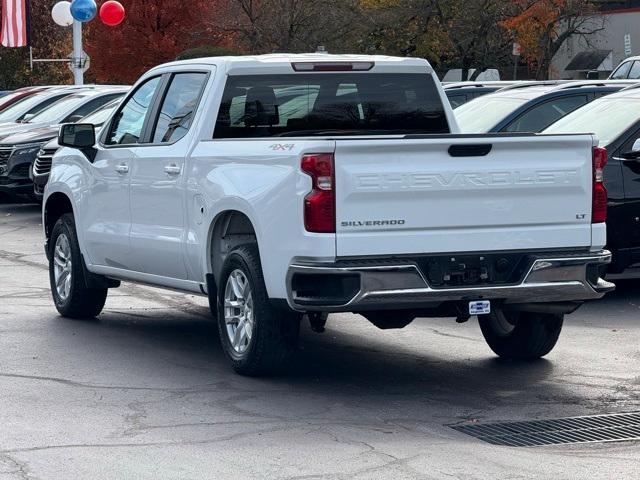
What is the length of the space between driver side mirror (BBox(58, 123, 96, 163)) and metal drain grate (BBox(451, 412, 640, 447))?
14.1 ft

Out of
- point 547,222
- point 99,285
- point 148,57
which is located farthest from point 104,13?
point 547,222

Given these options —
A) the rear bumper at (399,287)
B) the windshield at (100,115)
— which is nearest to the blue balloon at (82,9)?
the windshield at (100,115)

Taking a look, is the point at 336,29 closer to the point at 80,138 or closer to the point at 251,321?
the point at 80,138

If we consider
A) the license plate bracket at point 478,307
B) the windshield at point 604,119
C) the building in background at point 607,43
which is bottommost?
the building in background at point 607,43

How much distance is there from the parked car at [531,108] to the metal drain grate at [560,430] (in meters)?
7.24

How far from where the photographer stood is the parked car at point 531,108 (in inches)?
584

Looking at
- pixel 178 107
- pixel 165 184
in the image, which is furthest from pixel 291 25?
pixel 165 184

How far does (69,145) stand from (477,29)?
35.8 metres

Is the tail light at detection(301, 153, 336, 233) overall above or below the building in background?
above

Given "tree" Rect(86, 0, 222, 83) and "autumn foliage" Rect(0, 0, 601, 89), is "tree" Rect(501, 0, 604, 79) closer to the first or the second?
"autumn foliage" Rect(0, 0, 601, 89)

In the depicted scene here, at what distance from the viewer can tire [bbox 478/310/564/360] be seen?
930 cm

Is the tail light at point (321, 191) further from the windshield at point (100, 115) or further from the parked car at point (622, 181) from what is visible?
the windshield at point (100, 115)

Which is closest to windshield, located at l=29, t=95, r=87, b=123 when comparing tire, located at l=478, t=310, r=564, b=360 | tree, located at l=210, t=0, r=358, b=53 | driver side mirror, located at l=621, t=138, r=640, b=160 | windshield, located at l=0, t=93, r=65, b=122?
windshield, located at l=0, t=93, r=65, b=122

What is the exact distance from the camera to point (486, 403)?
26.7ft
